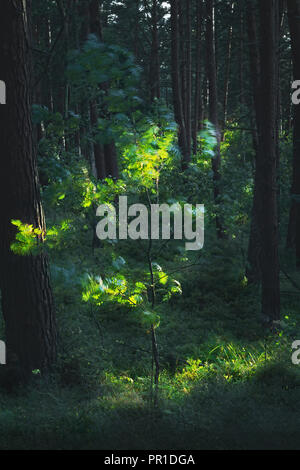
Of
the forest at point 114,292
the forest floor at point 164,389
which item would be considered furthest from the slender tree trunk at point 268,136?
the forest floor at point 164,389

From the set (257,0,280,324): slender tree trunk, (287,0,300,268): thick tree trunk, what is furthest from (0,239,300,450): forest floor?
(287,0,300,268): thick tree trunk

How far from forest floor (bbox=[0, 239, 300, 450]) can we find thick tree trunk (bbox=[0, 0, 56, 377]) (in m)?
0.48

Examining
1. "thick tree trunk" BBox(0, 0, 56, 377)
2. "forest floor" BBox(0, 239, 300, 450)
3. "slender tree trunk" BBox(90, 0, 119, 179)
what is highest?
"slender tree trunk" BBox(90, 0, 119, 179)

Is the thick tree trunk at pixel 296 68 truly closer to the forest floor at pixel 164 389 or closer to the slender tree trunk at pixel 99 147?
the forest floor at pixel 164 389

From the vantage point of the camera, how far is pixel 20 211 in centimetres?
669

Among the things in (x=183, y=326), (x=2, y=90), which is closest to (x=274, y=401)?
(x=183, y=326)

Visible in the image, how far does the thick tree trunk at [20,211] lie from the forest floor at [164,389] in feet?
1.58

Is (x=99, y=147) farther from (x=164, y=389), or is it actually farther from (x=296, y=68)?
(x=164, y=389)

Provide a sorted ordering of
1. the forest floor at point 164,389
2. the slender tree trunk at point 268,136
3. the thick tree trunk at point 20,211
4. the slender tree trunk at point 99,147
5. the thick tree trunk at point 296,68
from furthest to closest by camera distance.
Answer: the slender tree trunk at point 99,147
the thick tree trunk at point 296,68
the slender tree trunk at point 268,136
the thick tree trunk at point 20,211
the forest floor at point 164,389

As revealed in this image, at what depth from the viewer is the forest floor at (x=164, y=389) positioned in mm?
5383

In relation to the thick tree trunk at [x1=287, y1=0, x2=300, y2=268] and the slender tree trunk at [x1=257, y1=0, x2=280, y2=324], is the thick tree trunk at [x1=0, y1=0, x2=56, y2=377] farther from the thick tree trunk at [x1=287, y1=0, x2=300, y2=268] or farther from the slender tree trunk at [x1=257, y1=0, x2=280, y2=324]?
the thick tree trunk at [x1=287, y1=0, x2=300, y2=268]

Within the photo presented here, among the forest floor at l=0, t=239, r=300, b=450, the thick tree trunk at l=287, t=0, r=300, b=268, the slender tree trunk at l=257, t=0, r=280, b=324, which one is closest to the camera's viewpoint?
the forest floor at l=0, t=239, r=300, b=450

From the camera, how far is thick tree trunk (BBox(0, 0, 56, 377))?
6488 millimetres

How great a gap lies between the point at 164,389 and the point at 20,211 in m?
3.40
